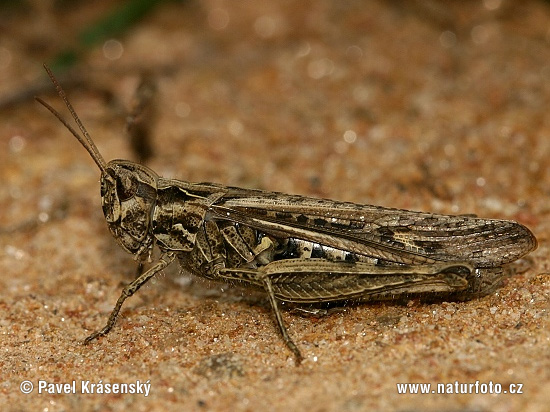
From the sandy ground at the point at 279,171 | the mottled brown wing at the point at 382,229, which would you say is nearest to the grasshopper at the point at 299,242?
the mottled brown wing at the point at 382,229

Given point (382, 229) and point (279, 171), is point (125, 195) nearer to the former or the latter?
point (382, 229)

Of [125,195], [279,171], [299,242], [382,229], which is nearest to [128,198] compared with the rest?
[125,195]

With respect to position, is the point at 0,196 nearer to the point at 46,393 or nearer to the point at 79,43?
the point at 79,43

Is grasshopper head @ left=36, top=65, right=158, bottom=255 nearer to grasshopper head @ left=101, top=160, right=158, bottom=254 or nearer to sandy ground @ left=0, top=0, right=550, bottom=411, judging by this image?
grasshopper head @ left=101, top=160, right=158, bottom=254

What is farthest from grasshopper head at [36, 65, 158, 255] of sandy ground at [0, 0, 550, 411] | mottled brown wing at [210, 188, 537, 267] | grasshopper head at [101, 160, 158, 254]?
sandy ground at [0, 0, 550, 411]

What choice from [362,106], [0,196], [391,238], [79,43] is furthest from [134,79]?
[391,238]
